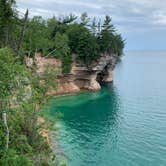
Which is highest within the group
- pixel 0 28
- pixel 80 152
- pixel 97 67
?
pixel 0 28

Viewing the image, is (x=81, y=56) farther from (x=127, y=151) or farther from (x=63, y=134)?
(x=127, y=151)

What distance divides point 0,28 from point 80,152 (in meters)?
15.1

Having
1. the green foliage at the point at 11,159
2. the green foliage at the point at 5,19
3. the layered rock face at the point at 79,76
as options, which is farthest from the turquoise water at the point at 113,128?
the green foliage at the point at 5,19

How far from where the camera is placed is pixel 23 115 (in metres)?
20.3

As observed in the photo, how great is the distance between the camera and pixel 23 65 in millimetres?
14070

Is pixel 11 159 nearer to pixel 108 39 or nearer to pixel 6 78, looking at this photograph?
pixel 6 78

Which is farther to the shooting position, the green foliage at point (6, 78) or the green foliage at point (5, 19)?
the green foliage at point (5, 19)

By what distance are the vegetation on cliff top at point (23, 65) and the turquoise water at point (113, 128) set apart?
206 inches

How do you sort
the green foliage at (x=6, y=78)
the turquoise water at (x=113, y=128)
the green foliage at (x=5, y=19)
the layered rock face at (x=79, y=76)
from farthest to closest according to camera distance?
the layered rock face at (x=79, y=76) → the green foliage at (x=5, y=19) → the turquoise water at (x=113, y=128) → the green foliage at (x=6, y=78)

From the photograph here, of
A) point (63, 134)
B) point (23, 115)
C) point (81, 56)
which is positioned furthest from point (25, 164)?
point (81, 56)

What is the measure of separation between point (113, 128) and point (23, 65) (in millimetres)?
19834

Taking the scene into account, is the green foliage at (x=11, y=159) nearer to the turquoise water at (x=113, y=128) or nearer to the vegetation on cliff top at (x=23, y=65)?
the vegetation on cliff top at (x=23, y=65)

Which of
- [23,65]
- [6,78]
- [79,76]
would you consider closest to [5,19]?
[23,65]

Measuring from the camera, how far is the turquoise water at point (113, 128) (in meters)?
23.3
